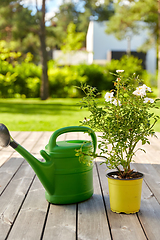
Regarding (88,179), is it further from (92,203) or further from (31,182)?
(31,182)

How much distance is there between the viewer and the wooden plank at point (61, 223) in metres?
1.51

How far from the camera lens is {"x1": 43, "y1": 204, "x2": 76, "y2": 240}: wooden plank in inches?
59.3

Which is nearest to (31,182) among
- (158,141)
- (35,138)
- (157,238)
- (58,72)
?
(157,238)

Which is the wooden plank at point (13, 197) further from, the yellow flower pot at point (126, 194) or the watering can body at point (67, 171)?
the yellow flower pot at point (126, 194)

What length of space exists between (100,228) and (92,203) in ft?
1.19

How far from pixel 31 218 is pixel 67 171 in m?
0.36

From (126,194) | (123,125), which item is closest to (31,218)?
(126,194)

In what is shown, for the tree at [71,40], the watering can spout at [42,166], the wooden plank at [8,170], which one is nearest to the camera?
the watering can spout at [42,166]

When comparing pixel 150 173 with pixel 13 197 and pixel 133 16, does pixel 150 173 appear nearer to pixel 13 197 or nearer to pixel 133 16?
pixel 13 197

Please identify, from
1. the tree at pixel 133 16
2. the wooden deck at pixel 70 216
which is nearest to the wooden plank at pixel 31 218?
the wooden deck at pixel 70 216

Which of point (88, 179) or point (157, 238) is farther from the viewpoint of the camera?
point (88, 179)

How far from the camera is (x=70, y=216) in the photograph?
173 centimetres

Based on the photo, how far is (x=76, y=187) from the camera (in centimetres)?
191

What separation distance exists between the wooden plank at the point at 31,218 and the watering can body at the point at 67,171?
0.10 m
